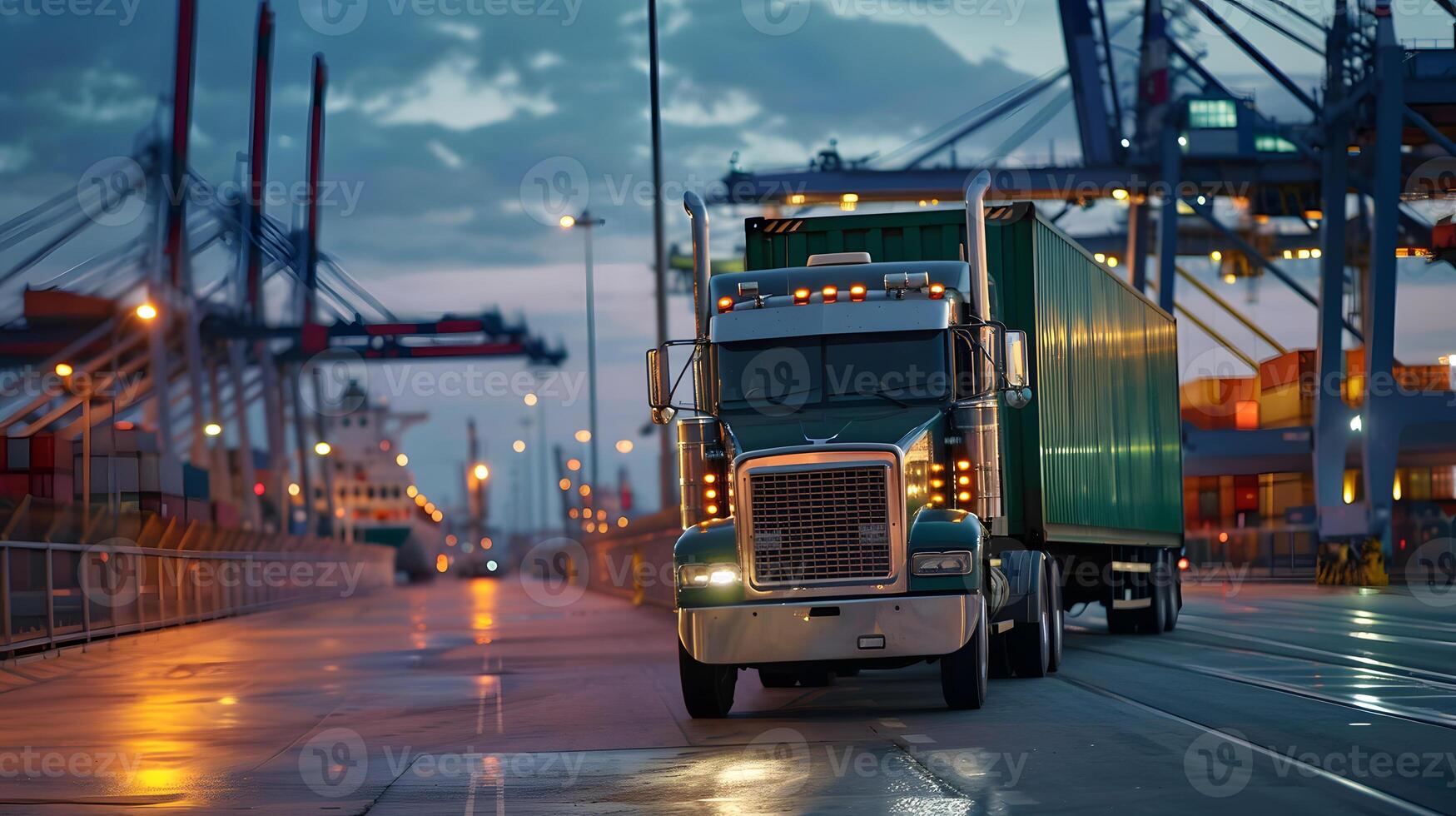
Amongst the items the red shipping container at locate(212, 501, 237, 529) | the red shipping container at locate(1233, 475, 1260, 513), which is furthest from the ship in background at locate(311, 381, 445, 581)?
the red shipping container at locate(1233, 475, 1260, 513)

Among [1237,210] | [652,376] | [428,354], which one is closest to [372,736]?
[652,376]

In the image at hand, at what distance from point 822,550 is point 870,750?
2045 mm

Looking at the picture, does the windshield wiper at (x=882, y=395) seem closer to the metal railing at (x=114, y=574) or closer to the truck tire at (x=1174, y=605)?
the truck tire at (x=1174, y=605)

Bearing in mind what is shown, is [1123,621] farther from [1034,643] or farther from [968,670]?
[968,670]

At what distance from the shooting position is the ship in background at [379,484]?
133 metres

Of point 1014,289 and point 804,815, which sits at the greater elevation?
point 1014,289

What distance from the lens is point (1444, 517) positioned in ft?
164

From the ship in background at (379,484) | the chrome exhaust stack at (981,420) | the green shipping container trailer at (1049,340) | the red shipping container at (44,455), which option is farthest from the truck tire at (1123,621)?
the ship in background at (379,484)

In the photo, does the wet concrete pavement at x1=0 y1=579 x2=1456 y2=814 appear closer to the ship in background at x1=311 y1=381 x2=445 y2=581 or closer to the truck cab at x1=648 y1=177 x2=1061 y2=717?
the truck cab at x1=648 y1=177 x2=1061 y2=717

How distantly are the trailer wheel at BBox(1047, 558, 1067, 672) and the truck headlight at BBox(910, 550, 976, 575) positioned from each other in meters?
4.02

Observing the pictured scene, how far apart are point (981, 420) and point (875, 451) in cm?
138

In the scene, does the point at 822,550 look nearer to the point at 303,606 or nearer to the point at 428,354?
the point at 303,606

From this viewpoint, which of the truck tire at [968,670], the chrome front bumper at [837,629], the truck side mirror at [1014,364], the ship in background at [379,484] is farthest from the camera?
the ship in background at [379,484]

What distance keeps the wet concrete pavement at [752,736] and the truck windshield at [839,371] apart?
8.29 ft
